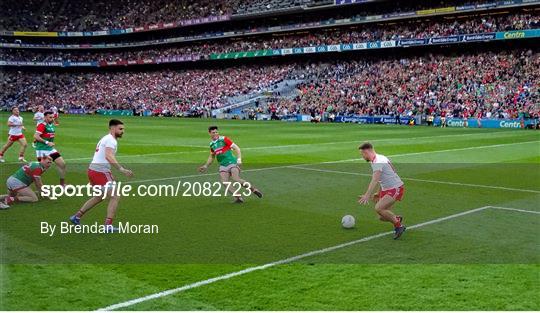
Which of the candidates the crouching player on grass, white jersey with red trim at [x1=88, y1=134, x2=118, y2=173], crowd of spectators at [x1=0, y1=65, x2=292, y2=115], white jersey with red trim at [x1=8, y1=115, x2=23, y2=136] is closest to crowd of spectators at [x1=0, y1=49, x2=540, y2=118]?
crowd of spectators at [x1=0, y1=65, x2=292, y2=115]

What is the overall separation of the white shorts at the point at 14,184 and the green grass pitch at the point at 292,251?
0.55 meters

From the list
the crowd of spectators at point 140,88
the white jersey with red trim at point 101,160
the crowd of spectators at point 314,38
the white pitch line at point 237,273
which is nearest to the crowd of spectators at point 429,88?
the crowd of spectators at point 314,38

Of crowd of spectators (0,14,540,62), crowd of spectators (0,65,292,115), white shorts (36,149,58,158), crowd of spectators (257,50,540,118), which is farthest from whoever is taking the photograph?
crowd of spectators (0,65,292,115)

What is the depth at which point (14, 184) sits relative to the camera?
40.6 ft

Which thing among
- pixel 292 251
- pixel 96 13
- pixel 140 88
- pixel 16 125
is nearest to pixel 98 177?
pixel 292 251

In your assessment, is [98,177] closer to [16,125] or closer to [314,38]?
[16,125]

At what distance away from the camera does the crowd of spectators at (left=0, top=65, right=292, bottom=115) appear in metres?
72.7

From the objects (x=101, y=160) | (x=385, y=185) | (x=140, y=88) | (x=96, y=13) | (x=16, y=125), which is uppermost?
(x=96, y=13)

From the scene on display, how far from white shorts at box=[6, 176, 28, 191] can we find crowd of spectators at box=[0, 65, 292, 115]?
5699 centimetres

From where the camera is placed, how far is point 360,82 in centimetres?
5997

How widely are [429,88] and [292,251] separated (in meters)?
47.6

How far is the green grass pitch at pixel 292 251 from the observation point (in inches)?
262

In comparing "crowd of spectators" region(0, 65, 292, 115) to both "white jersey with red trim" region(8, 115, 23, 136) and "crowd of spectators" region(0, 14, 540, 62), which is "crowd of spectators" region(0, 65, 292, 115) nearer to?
"crowd of spectators" region(0, 14, 540, 62)

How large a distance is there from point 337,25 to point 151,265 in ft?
211
